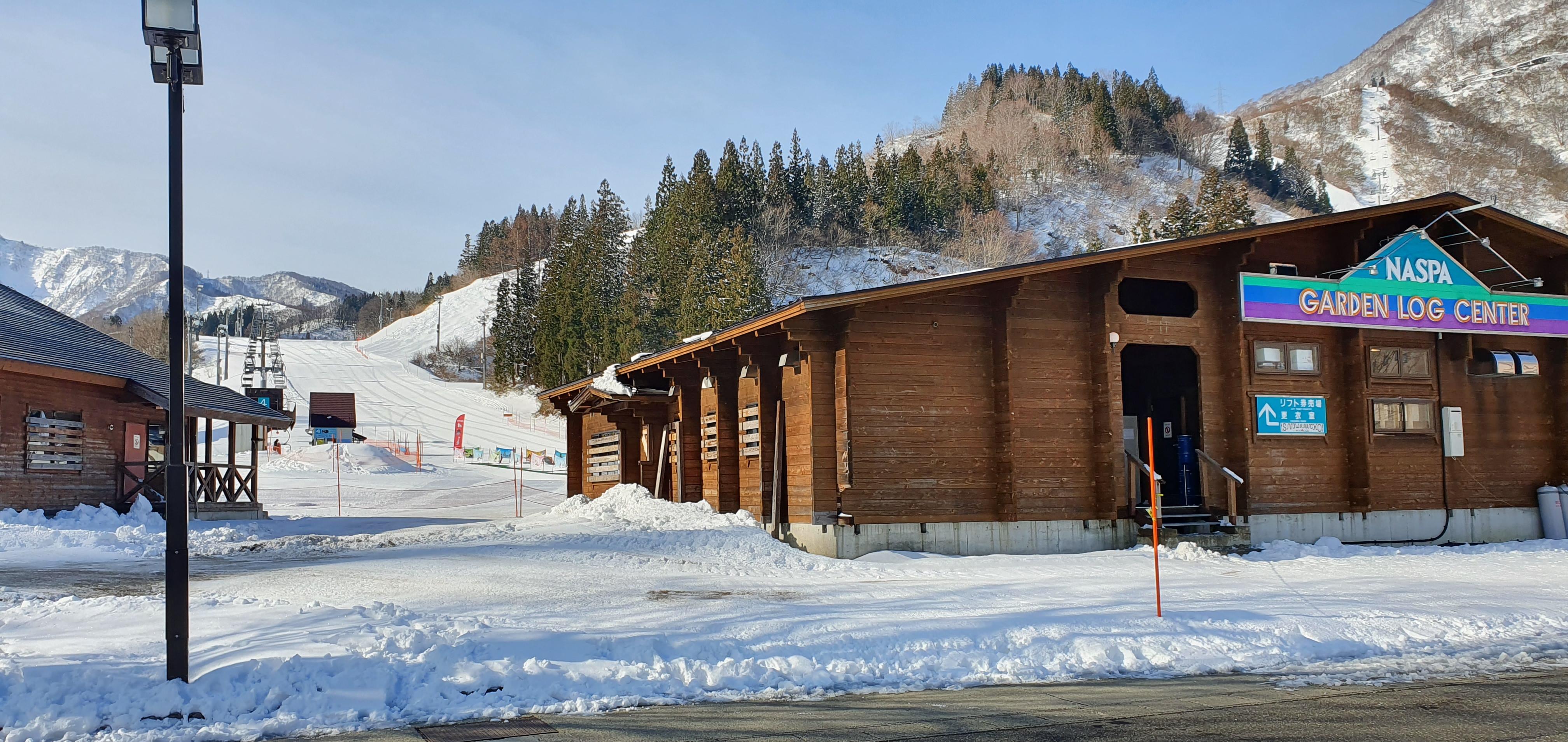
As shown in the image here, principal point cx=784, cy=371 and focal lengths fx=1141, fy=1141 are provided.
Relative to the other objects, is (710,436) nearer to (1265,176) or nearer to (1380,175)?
(1265,176)

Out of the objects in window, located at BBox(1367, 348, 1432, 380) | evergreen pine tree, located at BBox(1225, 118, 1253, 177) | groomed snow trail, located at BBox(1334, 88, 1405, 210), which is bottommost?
window, located at BBox(1367, 348, 1432, 380)

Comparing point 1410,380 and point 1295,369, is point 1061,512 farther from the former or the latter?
point 1410,380

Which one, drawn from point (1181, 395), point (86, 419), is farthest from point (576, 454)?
point (1181, 395)

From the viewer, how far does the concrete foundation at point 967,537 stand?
17.3 m

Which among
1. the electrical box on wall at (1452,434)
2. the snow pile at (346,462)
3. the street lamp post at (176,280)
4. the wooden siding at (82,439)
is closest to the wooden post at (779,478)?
the street lamp post at (176,280)

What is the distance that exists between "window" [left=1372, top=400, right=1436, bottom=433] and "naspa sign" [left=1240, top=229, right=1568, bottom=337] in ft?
4.39

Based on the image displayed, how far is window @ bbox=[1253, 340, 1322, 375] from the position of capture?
19156mm

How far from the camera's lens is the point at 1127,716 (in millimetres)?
7547

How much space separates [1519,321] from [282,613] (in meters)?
20.8

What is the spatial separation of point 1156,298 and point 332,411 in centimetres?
6643

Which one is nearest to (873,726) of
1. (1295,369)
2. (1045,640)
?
(1045,640)

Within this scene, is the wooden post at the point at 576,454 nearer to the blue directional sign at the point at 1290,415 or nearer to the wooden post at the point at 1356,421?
the blue directional sign at the point at 1290,415

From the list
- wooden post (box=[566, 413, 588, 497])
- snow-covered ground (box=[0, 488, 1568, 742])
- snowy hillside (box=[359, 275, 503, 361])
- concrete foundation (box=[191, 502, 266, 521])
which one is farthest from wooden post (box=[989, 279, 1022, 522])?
snowy hillside (box=[359, 275, 503, 361])

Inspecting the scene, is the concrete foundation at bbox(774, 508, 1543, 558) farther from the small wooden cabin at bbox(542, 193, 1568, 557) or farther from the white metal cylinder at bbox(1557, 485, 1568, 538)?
the white metal cylinder at bbox(1557, 485, 1568, 538)
